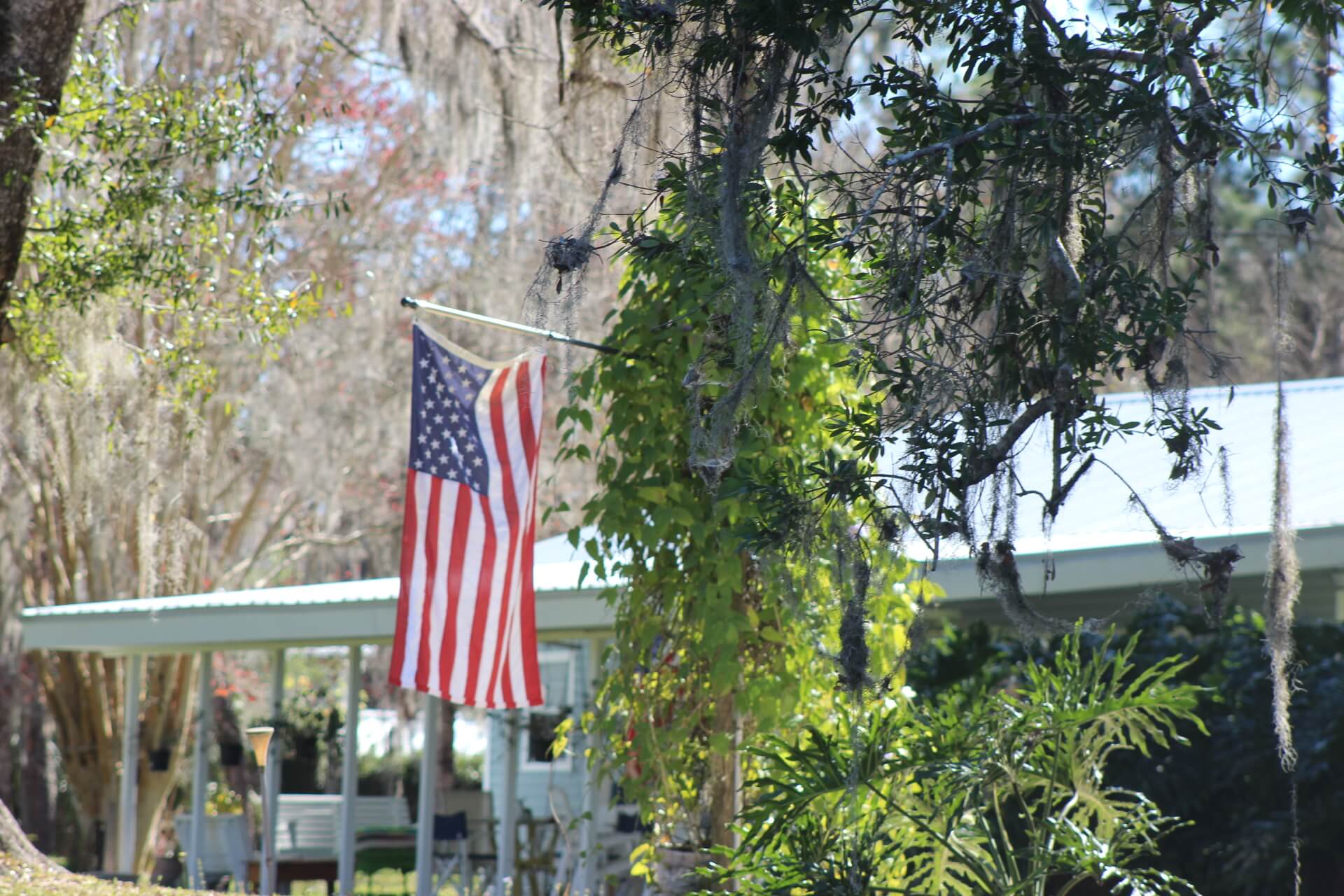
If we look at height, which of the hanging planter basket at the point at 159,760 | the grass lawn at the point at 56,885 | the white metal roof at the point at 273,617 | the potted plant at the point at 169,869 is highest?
the white metal roof at the point at 273,617

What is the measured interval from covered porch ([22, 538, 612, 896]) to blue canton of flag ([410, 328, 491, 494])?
8.34 feet

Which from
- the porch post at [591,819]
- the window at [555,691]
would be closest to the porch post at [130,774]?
the window at [555,691]

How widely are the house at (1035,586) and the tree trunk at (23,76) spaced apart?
11.1 ft

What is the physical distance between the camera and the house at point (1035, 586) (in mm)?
7980

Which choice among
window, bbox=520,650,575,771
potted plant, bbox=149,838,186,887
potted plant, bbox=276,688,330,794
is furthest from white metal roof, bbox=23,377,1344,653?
window, bbox=520,650,575,771

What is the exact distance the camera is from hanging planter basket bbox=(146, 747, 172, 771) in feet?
52.5

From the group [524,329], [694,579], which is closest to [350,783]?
[694,579]

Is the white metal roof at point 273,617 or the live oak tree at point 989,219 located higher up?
the live oak tree at point 989,219

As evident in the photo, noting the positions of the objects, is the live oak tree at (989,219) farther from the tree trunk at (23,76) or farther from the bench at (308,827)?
the bench at (308,827)

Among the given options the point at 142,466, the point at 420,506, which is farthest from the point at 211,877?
the point at 420,506

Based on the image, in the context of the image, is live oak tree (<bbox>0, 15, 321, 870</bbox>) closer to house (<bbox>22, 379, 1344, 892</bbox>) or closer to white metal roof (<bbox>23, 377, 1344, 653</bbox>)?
white metal roof (<bbox>23, 377, 1344, 653</bbox>)

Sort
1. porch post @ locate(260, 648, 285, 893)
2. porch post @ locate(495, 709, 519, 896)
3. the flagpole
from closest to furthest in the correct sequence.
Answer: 1. the flagpole
2. porch post @ locate(495, 709, 519, 896)
3. porch post @ locate(260, 648, 285, 893)

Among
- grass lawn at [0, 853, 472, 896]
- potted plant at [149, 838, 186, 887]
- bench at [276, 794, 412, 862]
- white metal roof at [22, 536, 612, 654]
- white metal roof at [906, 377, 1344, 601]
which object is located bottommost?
potted plant at [149, 838, 186, 887]

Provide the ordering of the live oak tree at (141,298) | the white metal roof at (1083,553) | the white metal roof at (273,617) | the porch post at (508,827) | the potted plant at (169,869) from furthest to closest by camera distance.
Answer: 1. the potted plant at (169,869)
2. the porch post at (508,827)
3. the white metal roof at (273,617)
4. the live oak tree at (141,298)
5. the white metal roof at (1083,553)
